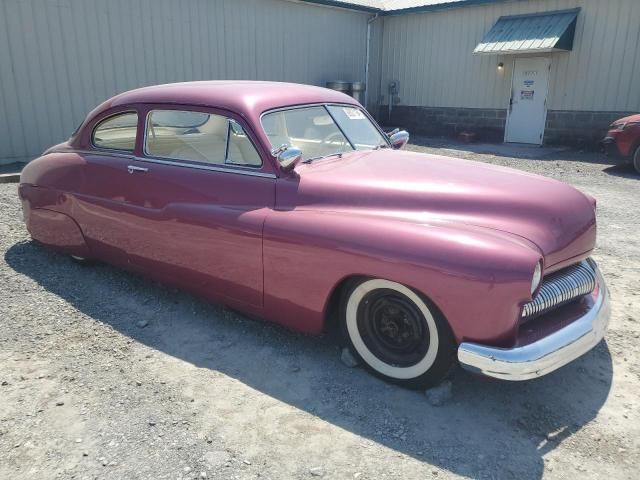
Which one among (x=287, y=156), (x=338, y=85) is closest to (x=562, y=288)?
(x=287, y=156)

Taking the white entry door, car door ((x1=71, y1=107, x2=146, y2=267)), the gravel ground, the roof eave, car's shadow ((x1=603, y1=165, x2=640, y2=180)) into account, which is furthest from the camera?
the roof eave

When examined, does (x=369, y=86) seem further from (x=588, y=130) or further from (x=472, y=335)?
(x=472, y=335)

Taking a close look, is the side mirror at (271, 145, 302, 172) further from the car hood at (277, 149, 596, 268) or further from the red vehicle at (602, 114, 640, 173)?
the red vehicle at (602, 114, 640, 173)

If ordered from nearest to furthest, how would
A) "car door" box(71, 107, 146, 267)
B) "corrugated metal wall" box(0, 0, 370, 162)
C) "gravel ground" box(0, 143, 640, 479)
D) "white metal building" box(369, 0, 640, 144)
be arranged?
"gravel ground" box(0, 143, 640, 479) → "car door" box(71, 107, 146, 267) → "corrugated metal wall" box(0, 0, 370, 162) → "white metal building" box(369, 0, 640, 144)

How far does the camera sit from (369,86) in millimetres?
16594

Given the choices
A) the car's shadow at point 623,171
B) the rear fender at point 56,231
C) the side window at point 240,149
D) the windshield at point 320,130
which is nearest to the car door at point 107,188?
the rear fender at point 56,231

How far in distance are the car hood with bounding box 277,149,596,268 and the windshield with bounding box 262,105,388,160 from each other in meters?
0.24

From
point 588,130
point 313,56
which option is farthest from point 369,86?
point 588,130

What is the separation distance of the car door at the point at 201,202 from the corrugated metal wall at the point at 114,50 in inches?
266

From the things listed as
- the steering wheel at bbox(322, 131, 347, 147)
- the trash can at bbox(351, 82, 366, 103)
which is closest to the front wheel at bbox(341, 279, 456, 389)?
the steering wheel at bbox(322, 131, 347, 147)

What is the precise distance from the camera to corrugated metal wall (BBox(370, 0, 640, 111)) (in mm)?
11797

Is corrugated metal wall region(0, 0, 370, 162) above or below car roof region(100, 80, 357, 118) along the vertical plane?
above

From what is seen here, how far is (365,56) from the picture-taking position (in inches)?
628

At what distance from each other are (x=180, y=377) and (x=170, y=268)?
3.05ft
